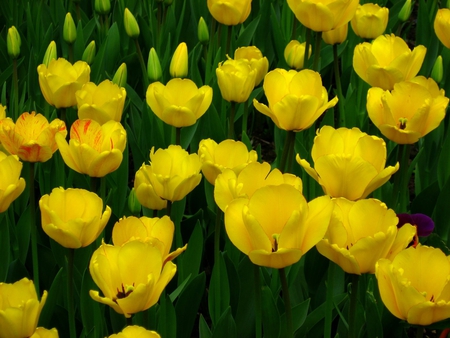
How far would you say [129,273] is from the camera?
3.22ft

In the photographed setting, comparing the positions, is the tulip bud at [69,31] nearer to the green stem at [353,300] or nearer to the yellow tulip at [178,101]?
the yellow tulip at [178,101]

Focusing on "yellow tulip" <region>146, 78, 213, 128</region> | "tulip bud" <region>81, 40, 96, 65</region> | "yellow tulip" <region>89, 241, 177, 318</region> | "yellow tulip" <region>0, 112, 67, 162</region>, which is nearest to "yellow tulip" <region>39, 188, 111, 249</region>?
"yellow tulip" <region>89, 241, 177, 318</region>

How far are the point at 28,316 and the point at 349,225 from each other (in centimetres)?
46

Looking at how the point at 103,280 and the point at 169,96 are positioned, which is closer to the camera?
the point at 103,280

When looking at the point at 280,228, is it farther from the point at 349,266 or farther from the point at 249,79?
the point at 249,79

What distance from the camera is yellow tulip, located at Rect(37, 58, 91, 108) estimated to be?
1.60 metres

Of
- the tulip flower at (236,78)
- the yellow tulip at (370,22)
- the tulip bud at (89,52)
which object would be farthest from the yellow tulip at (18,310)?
the yellow tulip at (370,22)

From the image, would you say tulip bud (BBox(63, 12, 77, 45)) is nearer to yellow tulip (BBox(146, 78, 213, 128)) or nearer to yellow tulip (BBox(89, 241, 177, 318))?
yellow tulip (BBox(146, 78, 213, 128))

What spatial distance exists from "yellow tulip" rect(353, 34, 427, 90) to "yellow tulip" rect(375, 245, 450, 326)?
0.77 meters

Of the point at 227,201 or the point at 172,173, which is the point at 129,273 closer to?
the point at 227,201

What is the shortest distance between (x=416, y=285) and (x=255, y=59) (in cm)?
101

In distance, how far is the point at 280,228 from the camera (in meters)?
0.99

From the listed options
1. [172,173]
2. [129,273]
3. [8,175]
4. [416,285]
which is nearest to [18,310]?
[129,273]

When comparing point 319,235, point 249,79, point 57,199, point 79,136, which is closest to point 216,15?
point 249,79
